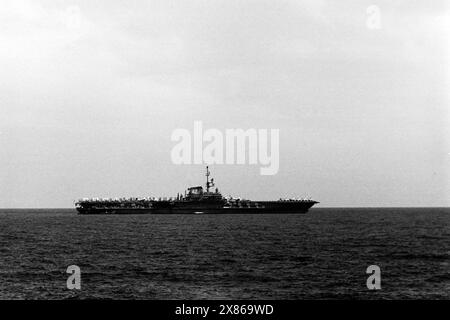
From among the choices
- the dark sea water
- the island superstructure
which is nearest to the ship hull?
the island superstructure

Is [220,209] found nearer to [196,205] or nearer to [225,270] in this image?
[196,205]

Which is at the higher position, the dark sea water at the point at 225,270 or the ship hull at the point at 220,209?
the dark sea water at the point at 225,270

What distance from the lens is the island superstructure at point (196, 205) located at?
132 m

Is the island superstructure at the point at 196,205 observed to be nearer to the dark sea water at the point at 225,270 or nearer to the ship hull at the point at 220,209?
the ship hull at the point at 220,209

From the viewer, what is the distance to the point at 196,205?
131500 millimetres

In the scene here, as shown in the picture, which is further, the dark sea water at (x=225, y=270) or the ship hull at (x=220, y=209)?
the ship hull at (x=220, y=209)

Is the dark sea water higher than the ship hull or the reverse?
higher

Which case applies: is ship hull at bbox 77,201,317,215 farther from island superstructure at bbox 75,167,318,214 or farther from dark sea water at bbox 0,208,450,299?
dark sea water at bbox 0,208,450,299

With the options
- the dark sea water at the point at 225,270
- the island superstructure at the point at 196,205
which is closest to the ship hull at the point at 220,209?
the island superstructure at the point at 196,205

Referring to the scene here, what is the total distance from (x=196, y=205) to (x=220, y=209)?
6821 millimetres

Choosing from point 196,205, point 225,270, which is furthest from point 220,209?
point 225,270

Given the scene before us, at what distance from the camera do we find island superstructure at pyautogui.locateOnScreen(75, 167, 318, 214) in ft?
433
